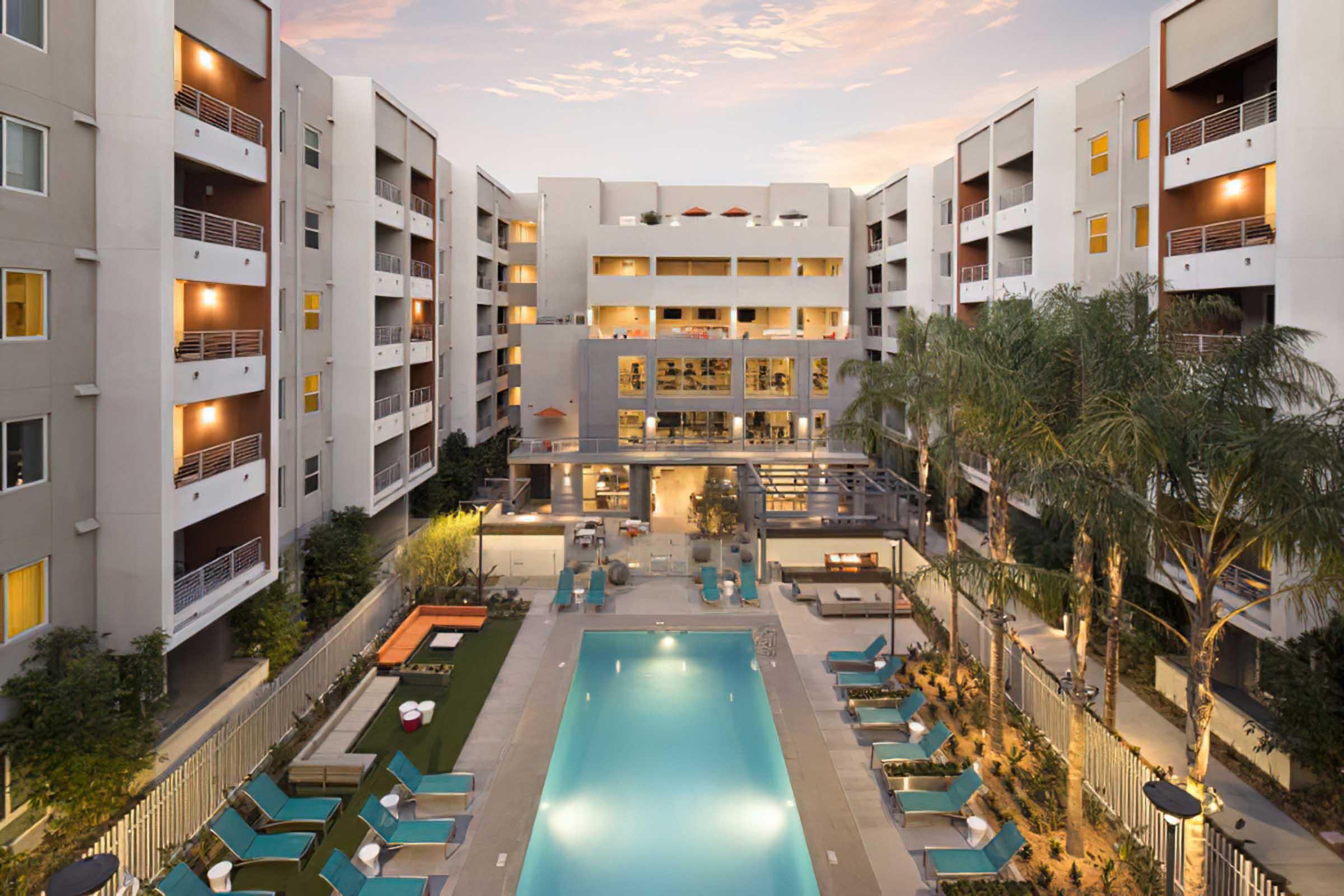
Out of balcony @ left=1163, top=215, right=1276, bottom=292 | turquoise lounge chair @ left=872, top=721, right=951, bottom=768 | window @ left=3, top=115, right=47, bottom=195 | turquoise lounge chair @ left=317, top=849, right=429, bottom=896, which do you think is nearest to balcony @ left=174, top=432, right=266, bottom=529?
window @ left=3, top=115, right=47, bottom=195

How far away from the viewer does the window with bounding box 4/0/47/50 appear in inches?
492

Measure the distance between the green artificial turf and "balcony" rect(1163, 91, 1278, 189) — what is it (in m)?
19.6

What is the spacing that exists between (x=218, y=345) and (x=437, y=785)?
10.9 m

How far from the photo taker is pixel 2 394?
1252 centimetres

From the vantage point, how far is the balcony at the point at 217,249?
631 inches

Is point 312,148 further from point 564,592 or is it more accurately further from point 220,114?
point 564,592

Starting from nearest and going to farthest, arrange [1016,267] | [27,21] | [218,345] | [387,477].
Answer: [27,21]
[218,345]
[387,477]
[1016,267]

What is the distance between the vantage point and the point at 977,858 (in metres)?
11.7

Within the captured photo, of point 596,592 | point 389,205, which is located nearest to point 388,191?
point 389,205

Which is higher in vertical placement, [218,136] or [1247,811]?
[218,136]

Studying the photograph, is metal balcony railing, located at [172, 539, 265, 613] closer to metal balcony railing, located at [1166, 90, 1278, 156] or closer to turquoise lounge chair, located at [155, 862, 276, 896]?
turquoise lounge chair, located at [155, 862, 276, 896]

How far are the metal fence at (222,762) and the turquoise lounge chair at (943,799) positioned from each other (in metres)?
10.7

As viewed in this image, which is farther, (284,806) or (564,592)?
(564,592)

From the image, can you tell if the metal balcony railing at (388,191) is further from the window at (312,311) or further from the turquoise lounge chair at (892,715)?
the turquoise lounge chair at (892,715)
